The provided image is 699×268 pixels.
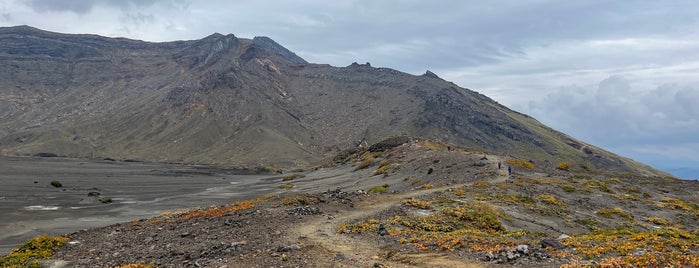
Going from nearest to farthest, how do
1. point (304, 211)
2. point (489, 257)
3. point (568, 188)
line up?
1. point (489, 257)
2. point (304, 211)
3. point (568, 188)

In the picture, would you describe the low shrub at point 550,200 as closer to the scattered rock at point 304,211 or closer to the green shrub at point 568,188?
the green shrub at point 568,188

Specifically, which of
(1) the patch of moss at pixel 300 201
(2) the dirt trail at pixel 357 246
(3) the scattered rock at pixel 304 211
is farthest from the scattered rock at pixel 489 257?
(1) the patch of moss at pixel 300 201

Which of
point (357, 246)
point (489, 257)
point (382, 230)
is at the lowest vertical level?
point (357, 246)

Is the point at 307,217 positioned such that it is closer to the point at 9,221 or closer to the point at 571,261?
the point at 571,261

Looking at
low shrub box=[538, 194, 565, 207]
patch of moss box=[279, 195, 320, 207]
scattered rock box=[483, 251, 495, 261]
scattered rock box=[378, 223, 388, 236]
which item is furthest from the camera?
low shrub box=[538, 194, 565, 207]

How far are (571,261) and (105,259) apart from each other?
21.9 meters

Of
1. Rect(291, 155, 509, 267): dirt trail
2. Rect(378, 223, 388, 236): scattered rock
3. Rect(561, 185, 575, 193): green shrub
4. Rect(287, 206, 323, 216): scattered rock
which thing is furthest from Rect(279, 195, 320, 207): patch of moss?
Rect(561, 185, 575, 193): green shrub

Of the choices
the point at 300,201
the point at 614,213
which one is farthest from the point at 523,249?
the point at 614,213

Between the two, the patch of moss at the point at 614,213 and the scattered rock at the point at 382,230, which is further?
the patch of moss at the point at 614,213

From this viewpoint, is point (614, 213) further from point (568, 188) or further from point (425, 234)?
point (425, 234)

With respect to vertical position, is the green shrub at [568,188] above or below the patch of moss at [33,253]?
above

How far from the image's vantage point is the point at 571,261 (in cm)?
1762

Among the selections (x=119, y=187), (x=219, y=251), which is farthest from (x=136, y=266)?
(x=119, y=187)

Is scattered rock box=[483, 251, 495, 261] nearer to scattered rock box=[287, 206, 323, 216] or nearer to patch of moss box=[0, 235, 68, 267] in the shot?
scattered rock box=[287, 206, 323, 216]
